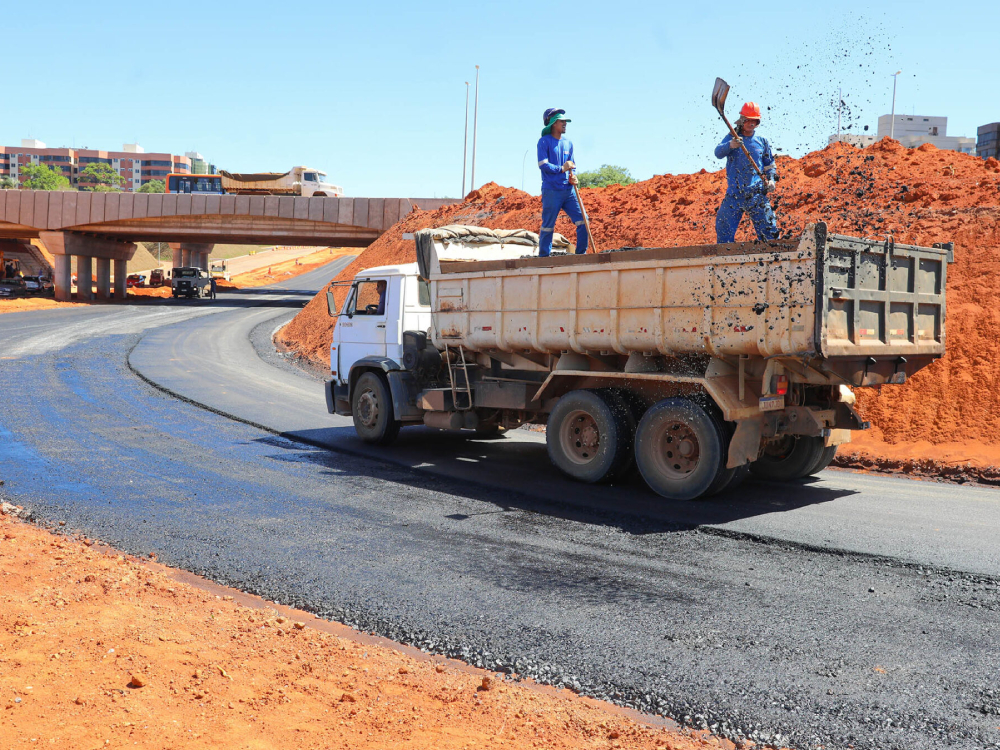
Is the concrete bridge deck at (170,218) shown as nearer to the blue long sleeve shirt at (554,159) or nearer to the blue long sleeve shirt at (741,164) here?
the blue long sleeve shirt at (554,159)

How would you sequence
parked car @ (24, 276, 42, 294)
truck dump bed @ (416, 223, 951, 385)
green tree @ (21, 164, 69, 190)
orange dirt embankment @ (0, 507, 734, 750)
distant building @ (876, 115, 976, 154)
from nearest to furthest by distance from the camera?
orange dirt embankment @ (0, 507, 734, 750) → truck dump bed @ (416, 223, 951, 385) → parked car @ (24, 276, 42, 294) → distant building @ (876, 115, 976, 154) → green tree @ (21, 164, 69, 190)

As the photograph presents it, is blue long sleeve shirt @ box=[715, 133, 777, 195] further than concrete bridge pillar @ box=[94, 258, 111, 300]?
No

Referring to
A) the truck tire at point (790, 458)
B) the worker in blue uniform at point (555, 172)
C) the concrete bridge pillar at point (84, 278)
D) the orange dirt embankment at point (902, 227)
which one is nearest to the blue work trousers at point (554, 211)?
the worker in blue uniform at point (555, 172)

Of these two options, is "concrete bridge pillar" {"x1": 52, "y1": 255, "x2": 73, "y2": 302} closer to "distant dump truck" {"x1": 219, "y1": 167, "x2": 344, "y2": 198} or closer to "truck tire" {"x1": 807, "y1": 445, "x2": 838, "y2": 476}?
"distant dump truck" {"x1": 219, "y1": 167, "x2": 344, "y2": 198}

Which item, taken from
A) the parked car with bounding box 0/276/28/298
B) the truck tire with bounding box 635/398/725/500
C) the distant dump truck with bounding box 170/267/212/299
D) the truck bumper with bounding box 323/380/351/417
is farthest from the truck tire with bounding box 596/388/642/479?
the parked car with bounding box 0/276/28/298

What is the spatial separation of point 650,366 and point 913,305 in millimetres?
2646

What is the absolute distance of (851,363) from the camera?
789 cm

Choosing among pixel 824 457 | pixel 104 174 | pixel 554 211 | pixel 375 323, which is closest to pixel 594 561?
pixel 824 457

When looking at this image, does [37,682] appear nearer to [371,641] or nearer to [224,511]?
[371,641]

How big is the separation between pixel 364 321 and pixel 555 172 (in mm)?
3436

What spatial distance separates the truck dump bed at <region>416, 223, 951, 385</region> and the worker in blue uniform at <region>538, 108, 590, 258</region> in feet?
4.30

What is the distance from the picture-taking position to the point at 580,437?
9375 millimetres

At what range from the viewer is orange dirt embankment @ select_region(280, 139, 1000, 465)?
12.5m

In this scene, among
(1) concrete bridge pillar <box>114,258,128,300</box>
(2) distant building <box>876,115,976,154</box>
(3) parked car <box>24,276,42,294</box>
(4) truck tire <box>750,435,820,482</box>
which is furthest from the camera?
(2) distant building <box>876,115,976,154</box>
